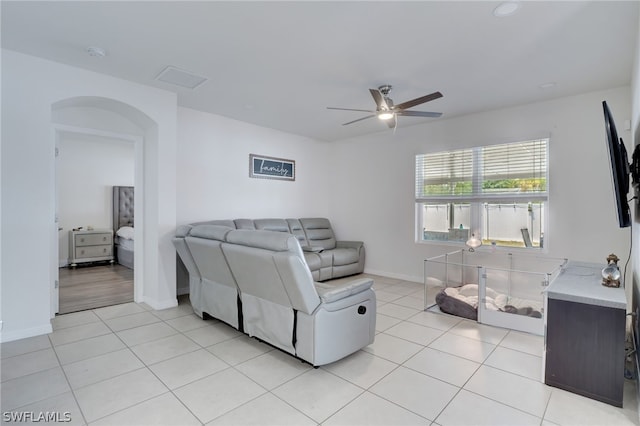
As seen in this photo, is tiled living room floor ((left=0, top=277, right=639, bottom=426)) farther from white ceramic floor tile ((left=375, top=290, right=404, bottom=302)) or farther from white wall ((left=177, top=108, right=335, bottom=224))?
white wall ((left=177, top=108, right=335, bottom=224))

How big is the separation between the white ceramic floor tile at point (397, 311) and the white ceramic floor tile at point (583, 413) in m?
1.70

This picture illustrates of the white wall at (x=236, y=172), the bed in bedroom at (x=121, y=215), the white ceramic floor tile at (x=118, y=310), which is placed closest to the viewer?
the white ceramic floor tile at (x=118, y=310)

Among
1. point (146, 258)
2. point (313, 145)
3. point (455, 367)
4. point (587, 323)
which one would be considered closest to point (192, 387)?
point (455, 367)

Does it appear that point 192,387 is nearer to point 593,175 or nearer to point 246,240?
point 246,240

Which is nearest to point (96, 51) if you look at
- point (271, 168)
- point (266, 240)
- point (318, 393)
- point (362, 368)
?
point (266, 240)

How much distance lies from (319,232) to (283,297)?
144 inches

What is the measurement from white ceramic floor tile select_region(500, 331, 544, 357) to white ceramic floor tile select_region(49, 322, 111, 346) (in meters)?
3.98

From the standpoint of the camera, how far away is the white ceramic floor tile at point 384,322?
3.38m

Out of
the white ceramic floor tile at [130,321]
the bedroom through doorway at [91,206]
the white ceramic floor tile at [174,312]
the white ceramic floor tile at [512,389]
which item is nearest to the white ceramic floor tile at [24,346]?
the white ceramic floor tile at [130,321]

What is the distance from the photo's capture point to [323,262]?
5.21 metres

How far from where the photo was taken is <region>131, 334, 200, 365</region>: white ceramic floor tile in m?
2.68

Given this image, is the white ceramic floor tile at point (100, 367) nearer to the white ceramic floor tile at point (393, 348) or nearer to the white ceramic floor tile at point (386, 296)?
the white ceramic floor tile at point (393, 348)

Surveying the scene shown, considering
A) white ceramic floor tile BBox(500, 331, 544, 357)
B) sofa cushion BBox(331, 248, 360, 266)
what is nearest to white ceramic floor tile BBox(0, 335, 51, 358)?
sofa cushion BBox(331, 248, 360, 266)

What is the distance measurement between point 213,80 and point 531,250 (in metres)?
4.72
